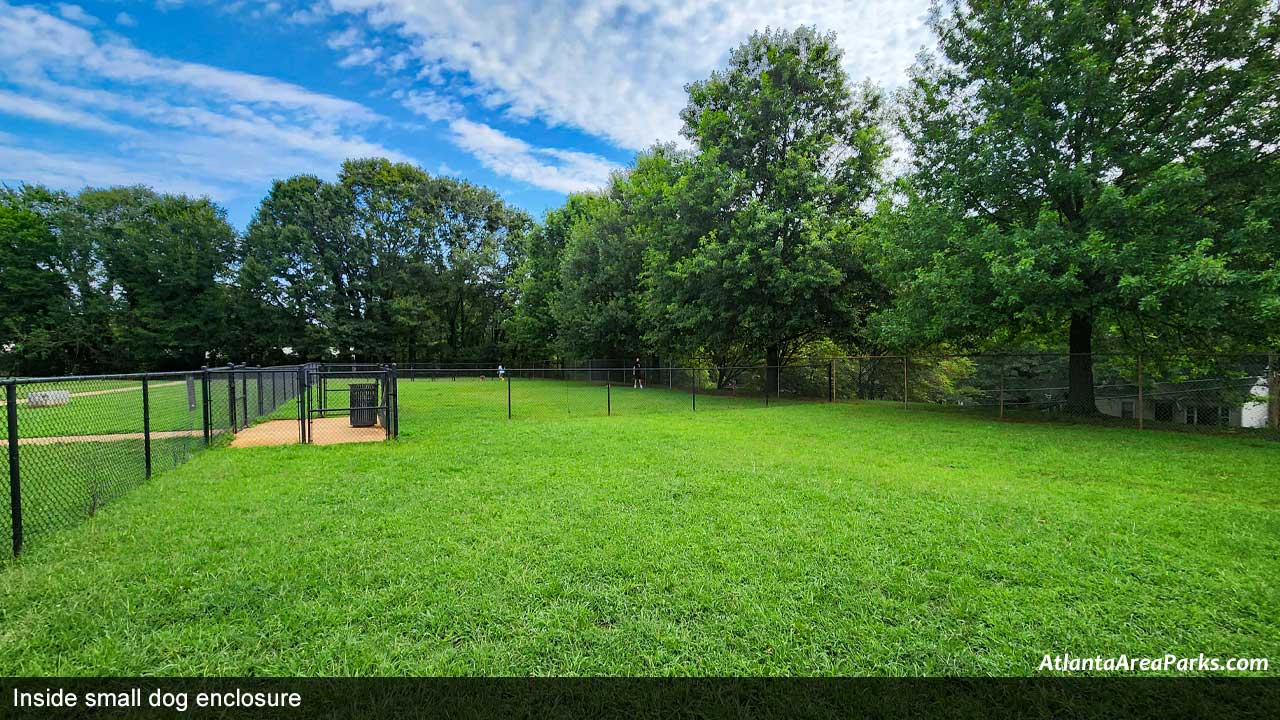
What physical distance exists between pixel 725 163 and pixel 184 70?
78.1ft

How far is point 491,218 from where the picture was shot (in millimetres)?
45375

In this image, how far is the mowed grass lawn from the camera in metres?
2.30

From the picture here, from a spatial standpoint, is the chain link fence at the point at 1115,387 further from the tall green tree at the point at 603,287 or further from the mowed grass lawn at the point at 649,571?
the tall green tree at the point at 603,287

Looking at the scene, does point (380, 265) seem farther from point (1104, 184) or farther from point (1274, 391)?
point (1274, 391)

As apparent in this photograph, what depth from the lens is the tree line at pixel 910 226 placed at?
8.85 m

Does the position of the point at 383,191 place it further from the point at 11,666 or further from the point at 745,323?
the point at 11,666

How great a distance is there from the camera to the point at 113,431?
8.02 m

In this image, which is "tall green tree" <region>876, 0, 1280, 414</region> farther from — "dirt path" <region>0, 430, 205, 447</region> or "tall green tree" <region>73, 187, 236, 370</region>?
"tall green tree" <region>73, 187, 236, 370</region>

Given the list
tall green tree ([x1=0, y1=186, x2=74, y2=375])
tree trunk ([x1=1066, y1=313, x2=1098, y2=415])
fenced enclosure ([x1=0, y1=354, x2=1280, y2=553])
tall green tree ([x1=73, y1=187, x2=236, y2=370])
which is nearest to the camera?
fenced enclosure ([x1=0, y1=354, x2=1280, y2=553])

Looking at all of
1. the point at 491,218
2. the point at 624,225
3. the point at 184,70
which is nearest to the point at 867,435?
the point at 624,225

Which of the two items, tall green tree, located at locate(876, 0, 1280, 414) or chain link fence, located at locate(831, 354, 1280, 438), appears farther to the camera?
chain link fence, located at locate(831, 354, 1280, 438)

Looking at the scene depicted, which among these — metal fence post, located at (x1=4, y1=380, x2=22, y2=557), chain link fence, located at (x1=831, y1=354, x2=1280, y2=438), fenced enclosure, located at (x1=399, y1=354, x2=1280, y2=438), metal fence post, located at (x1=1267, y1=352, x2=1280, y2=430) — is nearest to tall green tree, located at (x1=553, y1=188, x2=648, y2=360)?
fenced enclosure, located at (x1=399, y1=354, x2=1280, y2=438)

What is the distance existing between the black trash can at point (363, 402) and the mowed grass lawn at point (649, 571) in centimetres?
373

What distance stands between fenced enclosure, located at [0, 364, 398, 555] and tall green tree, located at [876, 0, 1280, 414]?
476 inches
